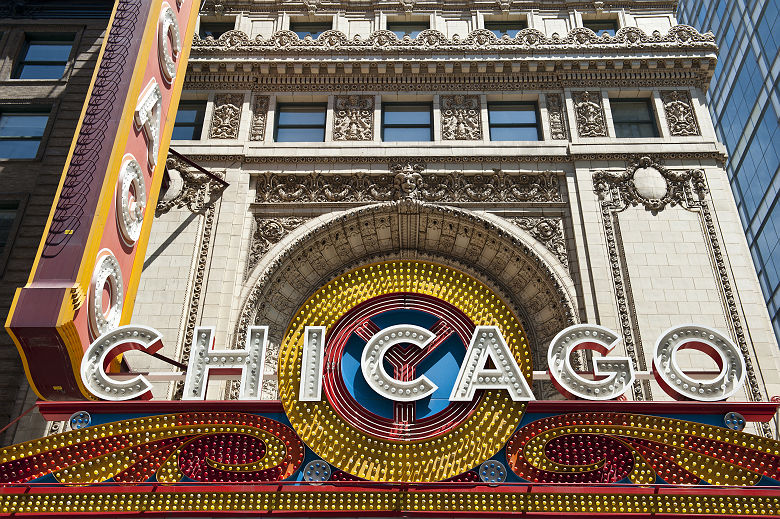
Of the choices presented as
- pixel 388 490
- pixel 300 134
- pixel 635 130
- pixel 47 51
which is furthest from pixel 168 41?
pixel 635 130

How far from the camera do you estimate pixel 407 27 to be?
2672 cm

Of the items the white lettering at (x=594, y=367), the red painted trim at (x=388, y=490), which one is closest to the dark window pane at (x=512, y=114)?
the white lettering at (x=594, y=367)

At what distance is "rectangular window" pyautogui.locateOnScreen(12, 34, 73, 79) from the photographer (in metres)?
25.2

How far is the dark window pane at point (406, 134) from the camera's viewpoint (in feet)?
77.2

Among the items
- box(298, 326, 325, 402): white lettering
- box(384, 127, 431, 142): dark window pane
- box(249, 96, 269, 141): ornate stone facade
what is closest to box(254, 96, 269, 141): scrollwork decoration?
box(249, 96, 269, 141): ornate stone facade

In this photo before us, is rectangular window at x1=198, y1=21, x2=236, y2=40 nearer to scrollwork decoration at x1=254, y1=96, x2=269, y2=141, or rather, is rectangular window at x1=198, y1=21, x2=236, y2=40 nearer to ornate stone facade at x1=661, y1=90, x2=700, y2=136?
scrollwork decoration at x1=254, y1=96, x2=269, y2=141

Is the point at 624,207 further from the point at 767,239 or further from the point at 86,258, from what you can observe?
the point at 767,239

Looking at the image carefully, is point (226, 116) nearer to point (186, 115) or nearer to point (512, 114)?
point (186, 115)

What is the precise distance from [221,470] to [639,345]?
11058 mm

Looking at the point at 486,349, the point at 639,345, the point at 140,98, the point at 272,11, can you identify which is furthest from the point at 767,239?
the point at 140,98

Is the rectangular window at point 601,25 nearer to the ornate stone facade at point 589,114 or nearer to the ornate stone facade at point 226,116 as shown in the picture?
the ornate stone facade at point 589,114

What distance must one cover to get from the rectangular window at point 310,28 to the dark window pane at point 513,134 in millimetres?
7747

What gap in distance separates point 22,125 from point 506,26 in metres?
17.1

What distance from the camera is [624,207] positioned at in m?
21.0
